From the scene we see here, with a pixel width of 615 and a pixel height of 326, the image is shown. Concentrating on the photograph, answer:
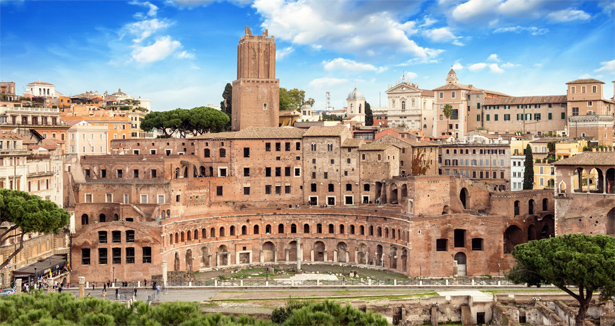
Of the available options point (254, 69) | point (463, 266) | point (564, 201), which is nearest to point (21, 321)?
point (463, 266)

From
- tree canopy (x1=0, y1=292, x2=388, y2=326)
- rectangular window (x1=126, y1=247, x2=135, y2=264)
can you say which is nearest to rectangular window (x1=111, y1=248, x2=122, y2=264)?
rectangular window (x1=126, y1=247, x2=135, y2=264)

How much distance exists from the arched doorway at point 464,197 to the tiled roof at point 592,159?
9.27 meters

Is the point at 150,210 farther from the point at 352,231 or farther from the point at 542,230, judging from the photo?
the point at 542,230

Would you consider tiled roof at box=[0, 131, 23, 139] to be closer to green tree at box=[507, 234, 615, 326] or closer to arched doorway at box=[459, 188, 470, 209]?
green tree at box=[507, 234, 615, 326]

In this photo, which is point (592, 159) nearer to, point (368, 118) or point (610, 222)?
point (610, 222)

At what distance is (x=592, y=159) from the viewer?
59125mm

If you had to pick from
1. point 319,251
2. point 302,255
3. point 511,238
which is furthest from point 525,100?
point 302,255

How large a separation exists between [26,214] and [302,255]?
27.6 meters

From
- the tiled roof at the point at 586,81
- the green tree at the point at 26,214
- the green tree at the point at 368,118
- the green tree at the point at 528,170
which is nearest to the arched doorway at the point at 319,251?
the green tree at the point at 528,170

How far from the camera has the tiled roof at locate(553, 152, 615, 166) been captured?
5844cm

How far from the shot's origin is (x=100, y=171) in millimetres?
67750

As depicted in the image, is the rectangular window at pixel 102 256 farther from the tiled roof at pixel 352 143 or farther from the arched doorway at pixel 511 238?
the arched doorway at pixel 511 238

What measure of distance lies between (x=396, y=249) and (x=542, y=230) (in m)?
13.1

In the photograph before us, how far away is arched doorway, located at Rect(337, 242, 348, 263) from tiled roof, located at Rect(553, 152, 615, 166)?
20211mm
